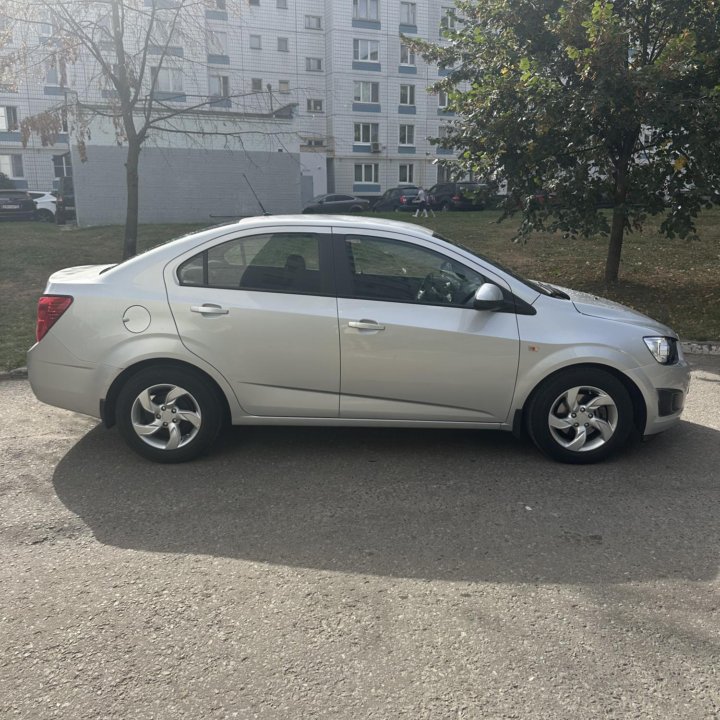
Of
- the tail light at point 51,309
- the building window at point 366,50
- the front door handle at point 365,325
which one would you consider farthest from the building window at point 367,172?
the front door handle at point 365,325

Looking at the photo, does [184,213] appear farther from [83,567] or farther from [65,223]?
[83,567]

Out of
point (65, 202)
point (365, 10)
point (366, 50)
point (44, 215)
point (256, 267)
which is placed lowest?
point (256, 267)

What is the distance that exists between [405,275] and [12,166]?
155 ft

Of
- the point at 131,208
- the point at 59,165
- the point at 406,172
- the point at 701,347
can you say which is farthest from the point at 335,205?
the point at 701,347

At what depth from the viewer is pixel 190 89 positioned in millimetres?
44094

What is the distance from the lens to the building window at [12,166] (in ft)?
146

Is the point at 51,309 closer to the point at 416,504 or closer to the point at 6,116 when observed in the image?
the point at 416,504

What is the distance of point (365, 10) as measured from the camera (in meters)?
48.2

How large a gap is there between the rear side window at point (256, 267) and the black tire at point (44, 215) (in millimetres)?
27015

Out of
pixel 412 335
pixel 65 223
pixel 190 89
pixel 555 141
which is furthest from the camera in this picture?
pixel 190 89

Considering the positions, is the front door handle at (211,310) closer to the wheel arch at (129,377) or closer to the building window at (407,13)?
the wheel arch at (129,377)

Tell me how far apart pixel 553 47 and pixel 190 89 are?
3854cm

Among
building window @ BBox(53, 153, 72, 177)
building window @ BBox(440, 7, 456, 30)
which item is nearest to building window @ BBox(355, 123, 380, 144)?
building window @ BBox(53, 153, 72, 177)

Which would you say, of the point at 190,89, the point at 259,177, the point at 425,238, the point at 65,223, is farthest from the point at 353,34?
the point at 425,238
